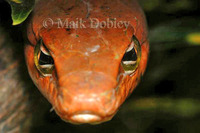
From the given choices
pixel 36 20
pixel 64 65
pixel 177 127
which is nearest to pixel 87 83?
pixel 64 65

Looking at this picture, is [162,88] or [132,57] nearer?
[132,57]

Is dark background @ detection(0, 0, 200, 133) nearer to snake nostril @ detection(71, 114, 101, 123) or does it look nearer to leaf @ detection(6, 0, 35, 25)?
leaf @ detection(6, 0, 35, 25)

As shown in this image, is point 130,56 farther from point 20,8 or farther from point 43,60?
point 20,8

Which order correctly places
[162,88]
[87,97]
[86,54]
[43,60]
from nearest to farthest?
[87,97], [86,54], [43,60], [162,88]

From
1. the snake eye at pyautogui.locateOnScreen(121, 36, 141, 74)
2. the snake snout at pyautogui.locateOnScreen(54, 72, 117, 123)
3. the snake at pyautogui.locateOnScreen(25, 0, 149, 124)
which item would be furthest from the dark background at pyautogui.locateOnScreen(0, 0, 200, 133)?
the snake snout at pyautogui.locateOnScreen(54, 72, 117, 123)

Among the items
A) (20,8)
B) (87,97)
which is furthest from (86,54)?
(20,8)

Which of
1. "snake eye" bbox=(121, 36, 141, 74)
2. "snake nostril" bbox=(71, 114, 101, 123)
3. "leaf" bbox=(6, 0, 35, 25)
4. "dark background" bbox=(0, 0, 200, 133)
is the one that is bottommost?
"dark background" bbox=(0, 0, 200, 133)

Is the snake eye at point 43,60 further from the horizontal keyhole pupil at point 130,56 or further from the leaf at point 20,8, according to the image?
the horizontal keyhole pupil at point 130,56
